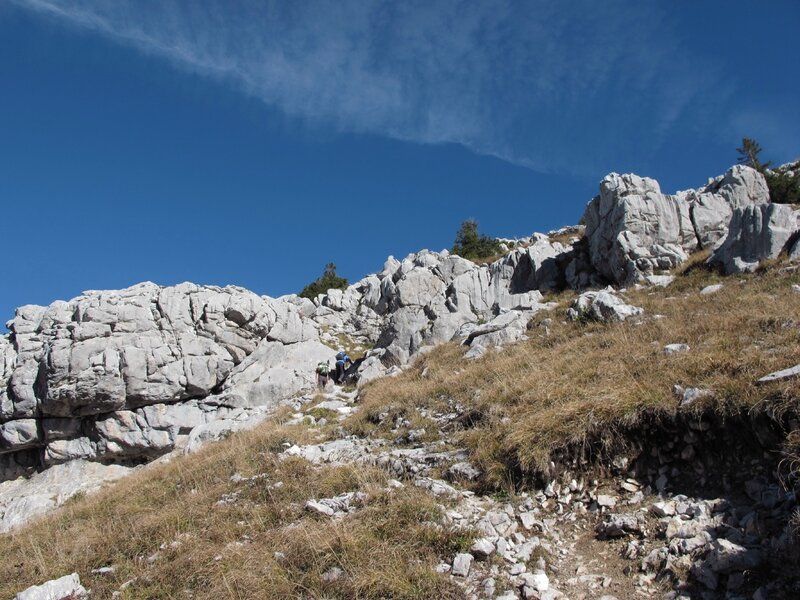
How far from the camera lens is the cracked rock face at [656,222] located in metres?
26.6

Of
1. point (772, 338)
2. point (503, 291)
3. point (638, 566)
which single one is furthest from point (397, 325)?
point (638, 566)

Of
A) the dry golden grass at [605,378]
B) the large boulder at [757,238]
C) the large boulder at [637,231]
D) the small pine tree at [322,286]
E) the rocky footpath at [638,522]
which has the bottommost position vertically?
the rocky footpath at [638,522]

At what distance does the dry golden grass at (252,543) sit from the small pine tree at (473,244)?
41.4 metres

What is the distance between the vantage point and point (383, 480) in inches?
337

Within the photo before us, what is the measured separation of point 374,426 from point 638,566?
834 cm

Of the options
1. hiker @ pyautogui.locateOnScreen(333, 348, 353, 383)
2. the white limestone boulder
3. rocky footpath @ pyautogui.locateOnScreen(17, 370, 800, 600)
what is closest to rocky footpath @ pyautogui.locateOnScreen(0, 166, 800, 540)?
hiker @ pyautogui.locateOnScreen(333, 348, 353, 383)

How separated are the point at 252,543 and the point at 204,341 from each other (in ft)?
90.3

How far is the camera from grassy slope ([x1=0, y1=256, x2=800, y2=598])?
6.04 metres

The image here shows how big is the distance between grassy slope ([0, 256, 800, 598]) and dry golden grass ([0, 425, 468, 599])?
0.02 metres

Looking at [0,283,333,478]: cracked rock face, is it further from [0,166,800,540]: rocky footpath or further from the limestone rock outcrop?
the limestone rock outcrop

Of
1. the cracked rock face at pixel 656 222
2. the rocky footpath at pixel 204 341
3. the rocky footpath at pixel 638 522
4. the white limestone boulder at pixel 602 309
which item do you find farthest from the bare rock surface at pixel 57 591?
the cracked rock face at pixel 656 222

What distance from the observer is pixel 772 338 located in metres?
9.27

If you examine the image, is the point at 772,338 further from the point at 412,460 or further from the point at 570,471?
the point at 412,460

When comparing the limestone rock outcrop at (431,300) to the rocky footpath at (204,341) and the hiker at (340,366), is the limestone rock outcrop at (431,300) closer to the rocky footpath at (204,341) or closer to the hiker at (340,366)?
the rocky footpath at (204,341)
